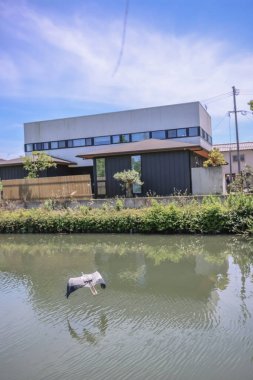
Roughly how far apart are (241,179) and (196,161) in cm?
671

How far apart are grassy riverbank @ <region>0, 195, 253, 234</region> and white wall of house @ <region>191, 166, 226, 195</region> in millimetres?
4582

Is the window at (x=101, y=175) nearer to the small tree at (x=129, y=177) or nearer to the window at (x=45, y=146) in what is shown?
the small tree at (x=129, y=177)

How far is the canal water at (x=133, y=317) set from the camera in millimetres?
4574

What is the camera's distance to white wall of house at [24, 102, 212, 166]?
31.1m

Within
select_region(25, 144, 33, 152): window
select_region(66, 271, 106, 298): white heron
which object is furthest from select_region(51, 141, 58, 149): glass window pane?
select_region(66, 271, 106, 298): white heron

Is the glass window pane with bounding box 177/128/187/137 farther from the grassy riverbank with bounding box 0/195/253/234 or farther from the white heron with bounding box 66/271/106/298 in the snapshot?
the white heron with bounding box 66/271/106/298

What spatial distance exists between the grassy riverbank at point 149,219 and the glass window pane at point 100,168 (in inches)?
179

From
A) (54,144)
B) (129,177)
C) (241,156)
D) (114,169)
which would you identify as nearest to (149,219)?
(129,177)

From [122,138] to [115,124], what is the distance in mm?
1329

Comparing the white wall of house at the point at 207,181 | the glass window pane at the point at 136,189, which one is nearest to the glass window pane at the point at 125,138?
the glass window pane at the point at 136,189

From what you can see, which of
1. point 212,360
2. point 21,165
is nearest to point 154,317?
point 212,360

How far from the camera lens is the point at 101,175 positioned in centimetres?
2208

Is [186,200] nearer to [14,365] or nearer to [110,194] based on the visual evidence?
[110,194]

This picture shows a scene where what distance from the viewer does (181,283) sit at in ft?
26.5
